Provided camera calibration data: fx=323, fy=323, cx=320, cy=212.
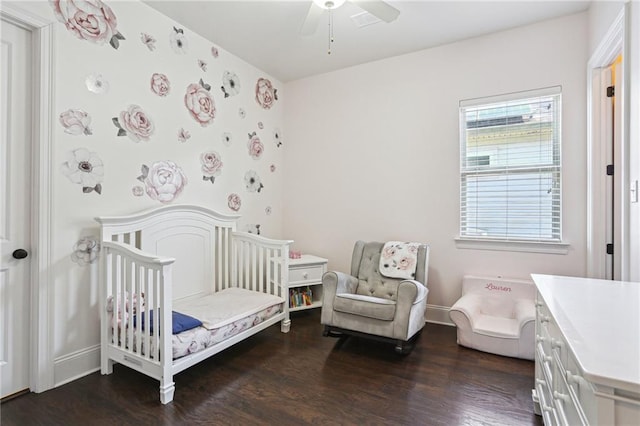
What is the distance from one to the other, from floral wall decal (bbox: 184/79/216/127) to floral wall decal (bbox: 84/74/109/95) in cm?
65

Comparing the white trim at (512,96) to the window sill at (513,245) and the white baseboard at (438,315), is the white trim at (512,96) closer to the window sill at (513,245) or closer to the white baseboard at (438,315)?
the window sill at (513,245)

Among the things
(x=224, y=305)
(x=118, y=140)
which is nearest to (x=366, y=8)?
(x=118, y=140)

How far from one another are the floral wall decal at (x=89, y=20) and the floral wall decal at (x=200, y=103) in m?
0.63

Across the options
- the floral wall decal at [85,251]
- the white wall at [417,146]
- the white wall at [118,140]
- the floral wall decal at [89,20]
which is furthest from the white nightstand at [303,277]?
the floral wall decal at [89,20]

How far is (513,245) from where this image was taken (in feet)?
9.23

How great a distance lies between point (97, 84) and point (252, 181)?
1.65 m

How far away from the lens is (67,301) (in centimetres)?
206

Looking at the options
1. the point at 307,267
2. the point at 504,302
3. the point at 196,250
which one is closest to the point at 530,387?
the point at 504,302

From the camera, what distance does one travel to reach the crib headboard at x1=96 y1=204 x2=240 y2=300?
7.54 ft

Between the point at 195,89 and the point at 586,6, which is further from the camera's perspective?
the point at 195,89

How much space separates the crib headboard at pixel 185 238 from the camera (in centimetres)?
230

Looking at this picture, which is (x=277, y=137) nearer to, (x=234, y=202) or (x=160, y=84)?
(x=234, y=202)

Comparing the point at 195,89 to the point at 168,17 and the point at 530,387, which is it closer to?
the point at 168,17

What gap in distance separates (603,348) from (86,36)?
301 centimetres
